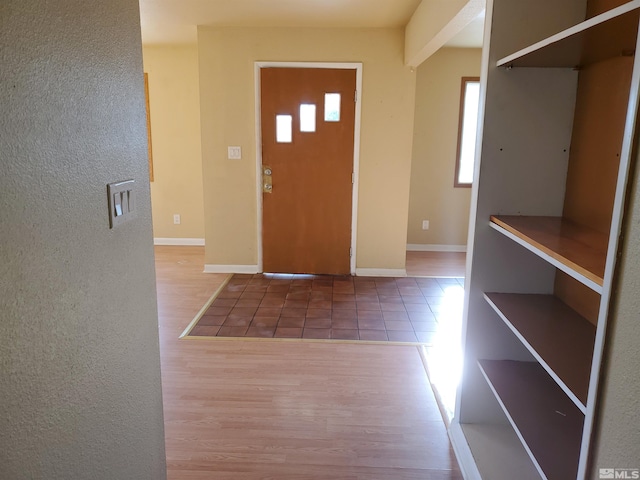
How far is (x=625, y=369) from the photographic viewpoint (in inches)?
32.7

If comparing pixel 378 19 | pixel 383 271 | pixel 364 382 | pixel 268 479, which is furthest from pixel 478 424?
pixel 378 19

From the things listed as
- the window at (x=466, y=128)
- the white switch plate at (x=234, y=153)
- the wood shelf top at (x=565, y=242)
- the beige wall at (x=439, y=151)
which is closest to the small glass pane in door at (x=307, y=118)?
the white switch plate at (x=234, y=153)

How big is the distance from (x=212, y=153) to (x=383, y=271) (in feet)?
6.93

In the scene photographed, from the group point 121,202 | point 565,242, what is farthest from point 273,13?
point 565,242

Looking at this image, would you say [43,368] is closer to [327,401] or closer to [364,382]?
[327,401]

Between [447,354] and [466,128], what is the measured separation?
3.34 meters

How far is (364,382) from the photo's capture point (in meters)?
2.53

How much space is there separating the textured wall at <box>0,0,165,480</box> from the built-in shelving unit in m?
1.17

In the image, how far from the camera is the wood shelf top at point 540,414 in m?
1.31

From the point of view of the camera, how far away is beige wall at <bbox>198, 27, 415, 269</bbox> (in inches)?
164

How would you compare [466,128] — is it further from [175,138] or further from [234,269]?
[175,138]

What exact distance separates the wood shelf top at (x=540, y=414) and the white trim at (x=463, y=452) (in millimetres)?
337

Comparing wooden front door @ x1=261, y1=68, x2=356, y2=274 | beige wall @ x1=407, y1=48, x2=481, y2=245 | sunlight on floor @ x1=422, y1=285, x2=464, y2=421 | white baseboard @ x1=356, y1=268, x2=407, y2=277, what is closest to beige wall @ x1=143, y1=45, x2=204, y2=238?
wooden front door @ x1=261, y1=68, x2=356, y2=274

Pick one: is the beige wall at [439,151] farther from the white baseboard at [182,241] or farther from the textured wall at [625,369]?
the textured wall at [625,369]
